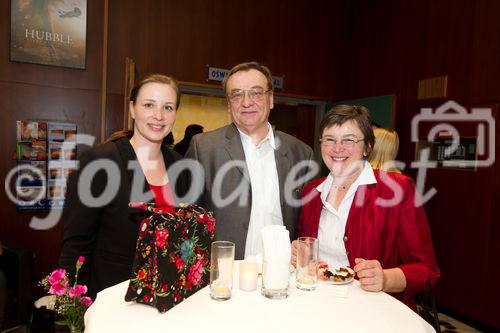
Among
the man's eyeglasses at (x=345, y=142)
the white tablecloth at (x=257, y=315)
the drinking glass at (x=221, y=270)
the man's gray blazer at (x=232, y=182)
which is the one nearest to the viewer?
the white tablecloth at (x=257, y=315)

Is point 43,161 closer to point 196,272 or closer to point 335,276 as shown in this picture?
point 196,272

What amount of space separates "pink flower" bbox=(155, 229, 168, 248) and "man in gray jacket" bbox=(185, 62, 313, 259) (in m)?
0.89

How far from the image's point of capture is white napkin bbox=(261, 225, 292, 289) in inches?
52.3

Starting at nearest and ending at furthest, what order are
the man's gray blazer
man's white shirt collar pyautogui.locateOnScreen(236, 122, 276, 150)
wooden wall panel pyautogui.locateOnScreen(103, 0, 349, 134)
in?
the man's gray blazer, man's white shirt collar pyautogui.locateOnScreen(236, 122, 276, 150), wooden wall panel pyautogui.locateOnScreen(103, 0, 349, 134)

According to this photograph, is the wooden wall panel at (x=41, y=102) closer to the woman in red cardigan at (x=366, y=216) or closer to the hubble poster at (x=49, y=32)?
the hubble poster at (x=49, y=32)

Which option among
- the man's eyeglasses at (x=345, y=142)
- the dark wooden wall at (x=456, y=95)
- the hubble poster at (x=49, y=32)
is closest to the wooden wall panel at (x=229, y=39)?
the hubble poster at (x=49, y=32)

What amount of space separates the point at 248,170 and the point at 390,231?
0.79m

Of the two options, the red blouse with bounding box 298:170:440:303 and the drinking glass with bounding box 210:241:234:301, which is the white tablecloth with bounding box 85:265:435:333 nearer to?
the drinking glass with bounding box 210:241:234:301

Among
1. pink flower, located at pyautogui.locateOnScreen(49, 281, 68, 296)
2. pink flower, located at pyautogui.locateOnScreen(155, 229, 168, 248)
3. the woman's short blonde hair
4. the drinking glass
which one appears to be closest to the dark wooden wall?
the woman's short blonde hair

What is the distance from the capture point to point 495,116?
3.68 metres

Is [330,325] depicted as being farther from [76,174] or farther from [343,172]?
[76,174]

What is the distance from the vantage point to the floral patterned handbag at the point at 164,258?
46.2 inches

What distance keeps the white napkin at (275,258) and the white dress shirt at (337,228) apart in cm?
51

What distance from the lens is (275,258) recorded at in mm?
1333
